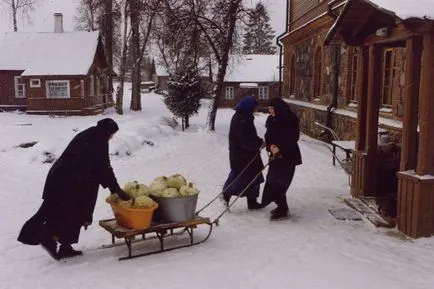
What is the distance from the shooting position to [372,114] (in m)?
8.31

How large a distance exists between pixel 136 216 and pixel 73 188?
2.62ft

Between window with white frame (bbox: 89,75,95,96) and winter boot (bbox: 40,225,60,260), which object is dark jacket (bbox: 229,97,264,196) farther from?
window with white frame (bbox: 89,75,95,96)

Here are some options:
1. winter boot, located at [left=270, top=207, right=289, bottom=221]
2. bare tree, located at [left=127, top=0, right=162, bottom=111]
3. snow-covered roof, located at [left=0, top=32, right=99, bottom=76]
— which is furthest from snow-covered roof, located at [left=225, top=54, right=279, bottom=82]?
winter boot, located at [left=270, top=207, right=289, bottom=221]

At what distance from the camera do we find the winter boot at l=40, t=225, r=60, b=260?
5602mm

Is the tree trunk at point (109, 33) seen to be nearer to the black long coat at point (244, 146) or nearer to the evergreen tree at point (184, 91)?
the evergreen tree at point (184, 91)

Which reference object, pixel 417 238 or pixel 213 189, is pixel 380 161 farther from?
pixel 213 189

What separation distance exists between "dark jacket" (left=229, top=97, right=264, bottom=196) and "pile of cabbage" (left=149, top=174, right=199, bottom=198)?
6.03 feet

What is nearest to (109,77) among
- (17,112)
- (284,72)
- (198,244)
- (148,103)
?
(148,103)

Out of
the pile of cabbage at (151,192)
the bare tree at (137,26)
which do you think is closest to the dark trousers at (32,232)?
the pile of cabbage at (151,192)

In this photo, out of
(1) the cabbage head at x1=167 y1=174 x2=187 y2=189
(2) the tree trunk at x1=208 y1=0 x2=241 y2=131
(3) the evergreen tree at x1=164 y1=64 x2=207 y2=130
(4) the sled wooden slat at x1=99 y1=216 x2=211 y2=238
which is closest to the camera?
(4) the sled wooden slat at x1=99 y1=216 x2=211 y2=238

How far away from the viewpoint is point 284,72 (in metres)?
25.2

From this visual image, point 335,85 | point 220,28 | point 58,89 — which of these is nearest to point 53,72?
point 58,89

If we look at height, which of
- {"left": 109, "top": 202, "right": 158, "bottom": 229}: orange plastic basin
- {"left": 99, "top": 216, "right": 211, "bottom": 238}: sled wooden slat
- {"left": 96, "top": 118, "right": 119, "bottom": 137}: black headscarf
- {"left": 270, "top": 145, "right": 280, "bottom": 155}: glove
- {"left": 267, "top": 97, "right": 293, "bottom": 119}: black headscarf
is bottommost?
{"left": 99, "top": 216, "right": 211, "bottom": 238}: sled wooden slat

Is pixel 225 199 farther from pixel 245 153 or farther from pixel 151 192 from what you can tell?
pixel 151 192
